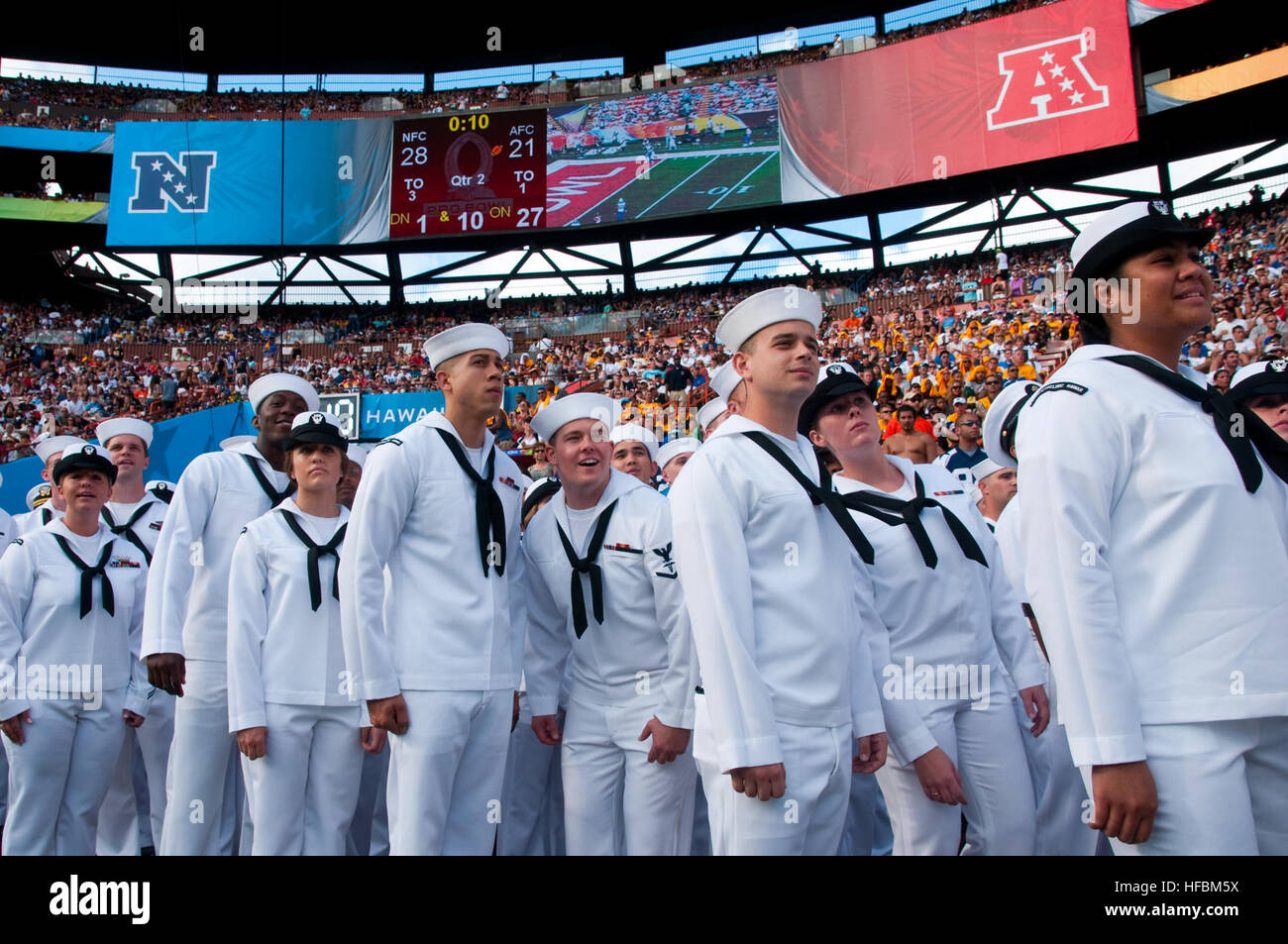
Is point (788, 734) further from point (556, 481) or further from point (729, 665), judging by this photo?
point (556, 481)

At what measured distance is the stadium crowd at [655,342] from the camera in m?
15.8

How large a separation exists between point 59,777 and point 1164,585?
5315mm

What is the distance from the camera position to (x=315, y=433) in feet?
13.9

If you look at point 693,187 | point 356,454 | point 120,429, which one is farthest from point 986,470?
point 693,187

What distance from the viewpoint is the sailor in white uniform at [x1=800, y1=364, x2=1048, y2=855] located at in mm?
3332

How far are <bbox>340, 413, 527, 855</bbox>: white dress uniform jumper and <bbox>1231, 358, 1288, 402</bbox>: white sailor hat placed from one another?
9.43ft

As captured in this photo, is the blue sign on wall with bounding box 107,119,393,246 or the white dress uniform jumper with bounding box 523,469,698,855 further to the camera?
the blue sign on wall with bounding box 107,119,393,246

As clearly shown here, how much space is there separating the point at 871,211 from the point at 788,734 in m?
27.6

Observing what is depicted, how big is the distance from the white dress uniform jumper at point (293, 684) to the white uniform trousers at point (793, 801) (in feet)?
5.81

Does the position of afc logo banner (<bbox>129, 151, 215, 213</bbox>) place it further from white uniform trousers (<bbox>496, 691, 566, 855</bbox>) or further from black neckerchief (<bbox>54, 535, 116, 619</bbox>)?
white uniform trousers (<bbox>496, 691, 566, 855</bbox>)

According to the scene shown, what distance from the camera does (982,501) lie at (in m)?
5.65

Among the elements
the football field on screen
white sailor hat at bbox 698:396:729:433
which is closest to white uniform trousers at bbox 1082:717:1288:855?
white sailor hat at bbox 698:396:729:433

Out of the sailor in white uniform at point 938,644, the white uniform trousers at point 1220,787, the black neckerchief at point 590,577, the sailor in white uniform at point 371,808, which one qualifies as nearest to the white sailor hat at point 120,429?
the sailor in white uniform at point 371,808

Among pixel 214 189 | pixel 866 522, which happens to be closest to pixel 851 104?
pixel 214 189
